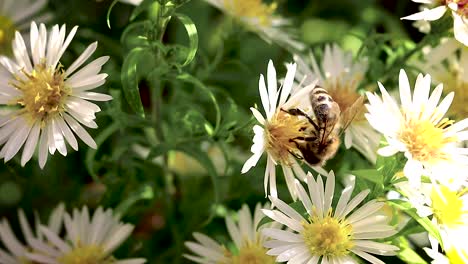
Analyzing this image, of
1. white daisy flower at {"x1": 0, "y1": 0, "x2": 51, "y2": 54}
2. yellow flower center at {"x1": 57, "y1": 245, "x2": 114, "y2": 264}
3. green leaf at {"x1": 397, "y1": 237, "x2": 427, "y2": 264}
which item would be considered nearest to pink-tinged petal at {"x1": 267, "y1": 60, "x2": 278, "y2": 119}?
green leaf at {"x1": 397, "y1": 237, "x2": 427, "y2": 264}

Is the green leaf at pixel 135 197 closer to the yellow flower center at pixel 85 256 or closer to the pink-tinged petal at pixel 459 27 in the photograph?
the yellow flower center at pixel 85 256

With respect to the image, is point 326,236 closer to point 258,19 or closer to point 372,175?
point 372,175

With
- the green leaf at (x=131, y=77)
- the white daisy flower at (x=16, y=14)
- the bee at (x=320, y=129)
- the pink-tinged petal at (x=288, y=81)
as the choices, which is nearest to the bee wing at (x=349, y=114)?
the bee at (x=320, y=129)

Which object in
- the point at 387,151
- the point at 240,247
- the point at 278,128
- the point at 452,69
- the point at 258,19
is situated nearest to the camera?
the point at 387,151

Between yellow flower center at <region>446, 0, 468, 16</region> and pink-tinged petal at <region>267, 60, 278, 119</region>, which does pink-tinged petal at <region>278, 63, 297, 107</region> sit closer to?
pink-tinged petal at <region>267, 60, 278, 119</region>

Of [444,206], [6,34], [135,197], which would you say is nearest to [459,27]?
[444,206]
